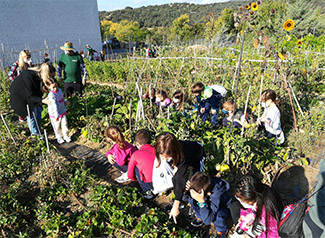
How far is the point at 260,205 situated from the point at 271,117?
182 cm

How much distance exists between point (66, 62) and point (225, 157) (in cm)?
375

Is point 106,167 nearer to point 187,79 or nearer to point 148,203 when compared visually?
point 148,203

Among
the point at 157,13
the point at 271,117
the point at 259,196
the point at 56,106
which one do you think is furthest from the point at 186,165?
the point at 157,13

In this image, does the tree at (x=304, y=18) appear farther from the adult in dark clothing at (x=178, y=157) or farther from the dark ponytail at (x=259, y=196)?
the dark ponytail at (x=259, y=196)

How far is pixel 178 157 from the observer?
2.07 metres

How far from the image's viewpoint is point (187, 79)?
5352 millimetres

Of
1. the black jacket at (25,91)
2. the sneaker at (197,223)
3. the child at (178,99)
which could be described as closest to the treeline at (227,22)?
the child at (178,99)

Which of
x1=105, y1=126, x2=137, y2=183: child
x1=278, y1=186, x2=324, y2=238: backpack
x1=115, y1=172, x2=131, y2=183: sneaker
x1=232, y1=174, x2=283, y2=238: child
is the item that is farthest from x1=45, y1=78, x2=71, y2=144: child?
x1=278, y1=186, x2=324, y2=238: backpack

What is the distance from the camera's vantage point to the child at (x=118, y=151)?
2766mm

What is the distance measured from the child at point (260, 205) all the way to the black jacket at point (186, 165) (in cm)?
49

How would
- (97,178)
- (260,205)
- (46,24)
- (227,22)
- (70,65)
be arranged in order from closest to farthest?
(260,205) < (97,178) < (70,65) < (46,24) < (227,22)

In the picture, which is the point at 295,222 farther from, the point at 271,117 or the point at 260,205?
the point at 271,117

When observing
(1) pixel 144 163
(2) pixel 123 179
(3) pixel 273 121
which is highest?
(3) pixel 273 121

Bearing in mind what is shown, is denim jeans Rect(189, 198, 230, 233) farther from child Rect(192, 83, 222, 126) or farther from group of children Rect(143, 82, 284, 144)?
child Rect(192, 83, 222, 126)
